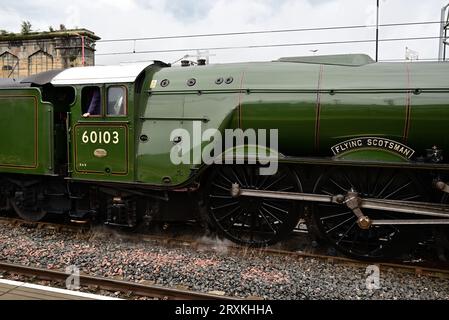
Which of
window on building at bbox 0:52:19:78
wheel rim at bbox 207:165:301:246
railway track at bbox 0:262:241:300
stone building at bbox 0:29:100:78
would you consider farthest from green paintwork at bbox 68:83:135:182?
window on building at bbox 0:52:19:78

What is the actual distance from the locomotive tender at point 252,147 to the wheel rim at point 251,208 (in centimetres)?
2

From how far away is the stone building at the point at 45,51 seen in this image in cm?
1509

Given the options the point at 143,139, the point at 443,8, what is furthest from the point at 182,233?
the point at 443,8

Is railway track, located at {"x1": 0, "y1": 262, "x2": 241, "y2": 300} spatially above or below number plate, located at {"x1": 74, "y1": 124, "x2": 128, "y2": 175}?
below

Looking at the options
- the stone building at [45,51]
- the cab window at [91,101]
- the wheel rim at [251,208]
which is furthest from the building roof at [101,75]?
the stone building at [45,51]

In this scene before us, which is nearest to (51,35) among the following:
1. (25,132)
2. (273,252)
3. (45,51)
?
(45,51)

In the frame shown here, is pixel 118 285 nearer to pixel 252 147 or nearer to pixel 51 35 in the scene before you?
pixel 252 147

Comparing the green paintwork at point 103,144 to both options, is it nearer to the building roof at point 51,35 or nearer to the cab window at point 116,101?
the cab window at point 116,101

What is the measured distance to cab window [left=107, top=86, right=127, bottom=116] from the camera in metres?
6.20

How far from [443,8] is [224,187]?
8.14 metres

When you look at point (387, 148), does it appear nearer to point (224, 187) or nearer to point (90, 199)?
point (224, 187)

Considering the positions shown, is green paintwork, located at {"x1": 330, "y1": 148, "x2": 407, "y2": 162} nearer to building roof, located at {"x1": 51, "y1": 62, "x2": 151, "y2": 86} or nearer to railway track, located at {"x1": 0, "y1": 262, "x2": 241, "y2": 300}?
railway track, located at {"x1": 0, "y1": 262, "x2": 241, "y2": 300}

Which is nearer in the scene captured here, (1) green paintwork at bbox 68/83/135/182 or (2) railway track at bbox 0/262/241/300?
(2) railway track at bbox 0/262/241/300

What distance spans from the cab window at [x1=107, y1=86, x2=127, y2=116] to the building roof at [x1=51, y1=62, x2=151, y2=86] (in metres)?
0.14
